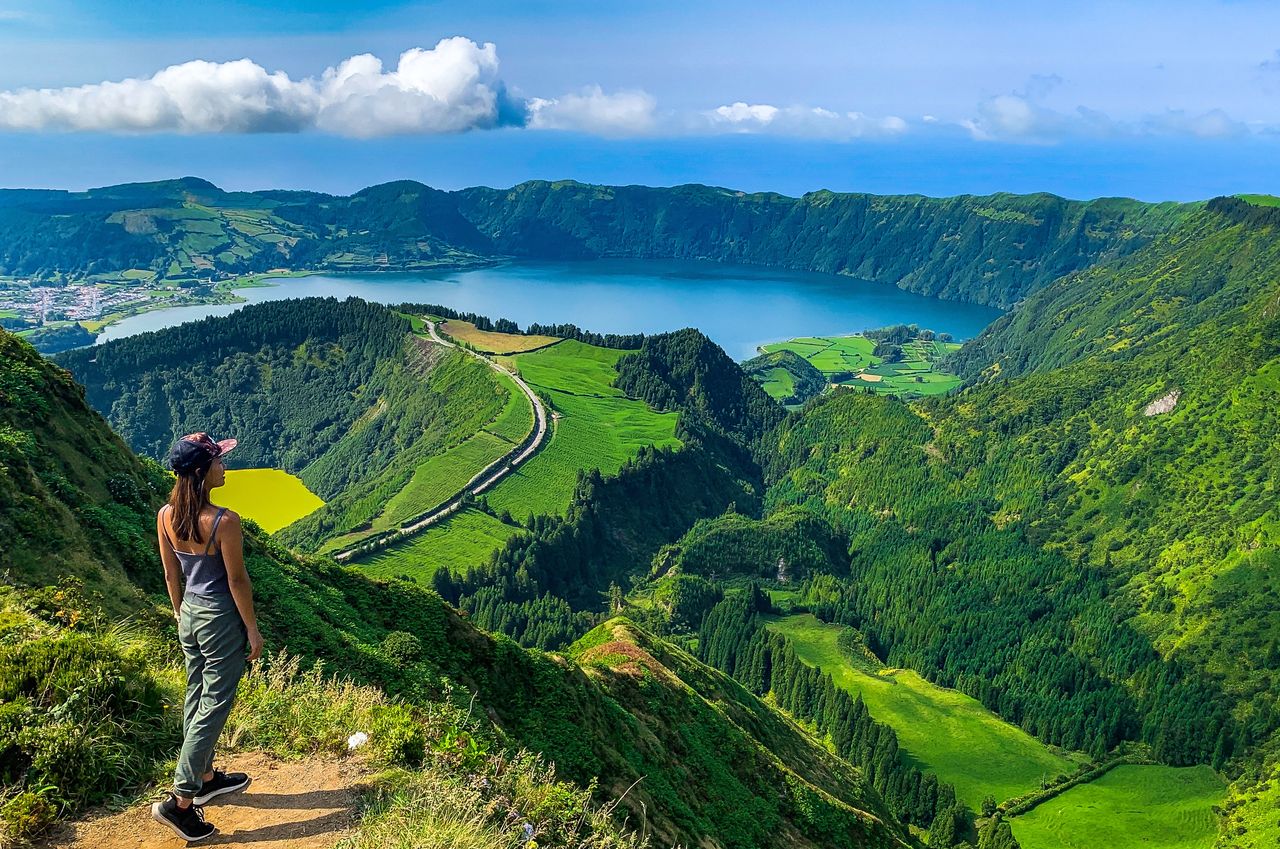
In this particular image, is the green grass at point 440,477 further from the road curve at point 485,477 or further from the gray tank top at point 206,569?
the gray tank top at point 206,569

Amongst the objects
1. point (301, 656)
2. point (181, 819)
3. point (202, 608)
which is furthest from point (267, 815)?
point (301, 656)

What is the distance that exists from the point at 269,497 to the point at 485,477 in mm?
48129

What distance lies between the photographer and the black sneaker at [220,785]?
1002 cm

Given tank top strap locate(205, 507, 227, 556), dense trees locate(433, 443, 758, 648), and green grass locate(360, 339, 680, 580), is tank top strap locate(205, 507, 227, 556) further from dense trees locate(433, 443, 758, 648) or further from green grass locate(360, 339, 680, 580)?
green grass locate(360, 339, 680, 580)

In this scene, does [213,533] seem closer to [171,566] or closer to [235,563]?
[235,563]

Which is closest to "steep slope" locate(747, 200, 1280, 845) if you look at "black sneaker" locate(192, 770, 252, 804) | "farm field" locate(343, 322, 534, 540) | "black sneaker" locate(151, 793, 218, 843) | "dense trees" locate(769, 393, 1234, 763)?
"dense trees" locate(769, 393, 1234, 763)

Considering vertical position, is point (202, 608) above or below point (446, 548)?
above

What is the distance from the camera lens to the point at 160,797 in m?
9.92

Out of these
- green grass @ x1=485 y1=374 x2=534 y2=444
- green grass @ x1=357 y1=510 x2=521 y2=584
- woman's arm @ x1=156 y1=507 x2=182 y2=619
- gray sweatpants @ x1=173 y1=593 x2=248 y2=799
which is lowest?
green grass @ x1=357 y1=510 x2=521 y2=584

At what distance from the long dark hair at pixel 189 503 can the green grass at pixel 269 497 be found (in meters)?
138

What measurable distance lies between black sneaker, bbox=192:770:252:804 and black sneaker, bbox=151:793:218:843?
0.24m

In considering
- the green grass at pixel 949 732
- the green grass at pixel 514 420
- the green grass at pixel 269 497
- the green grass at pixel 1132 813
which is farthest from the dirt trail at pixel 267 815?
the green grass at pixel 514 420

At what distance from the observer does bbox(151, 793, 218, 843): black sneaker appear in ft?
31.2

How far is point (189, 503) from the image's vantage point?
918 centimetres
